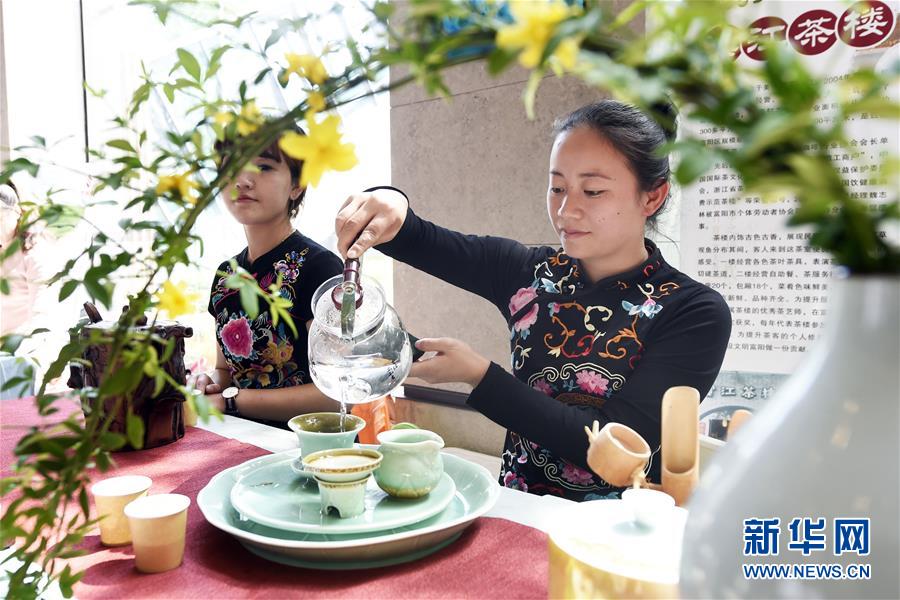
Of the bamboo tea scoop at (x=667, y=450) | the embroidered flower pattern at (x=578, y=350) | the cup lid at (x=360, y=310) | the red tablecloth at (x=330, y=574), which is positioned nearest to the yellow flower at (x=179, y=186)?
the red tablecloth at (x=330, y=574)

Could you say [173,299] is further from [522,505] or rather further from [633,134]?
[633,134]

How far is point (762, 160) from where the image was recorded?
0.28m

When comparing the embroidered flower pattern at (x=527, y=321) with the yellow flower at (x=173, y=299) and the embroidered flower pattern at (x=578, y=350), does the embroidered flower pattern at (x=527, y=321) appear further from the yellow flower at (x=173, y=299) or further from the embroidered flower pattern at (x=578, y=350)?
the yellow flower at (x=173, y=299)

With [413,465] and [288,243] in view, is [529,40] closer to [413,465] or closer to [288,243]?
[413,465]

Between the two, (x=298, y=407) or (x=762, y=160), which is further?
(x=298, y=407)

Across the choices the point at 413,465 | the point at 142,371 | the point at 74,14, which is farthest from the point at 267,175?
the point at 74,14

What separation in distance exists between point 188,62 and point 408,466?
1.86 feet

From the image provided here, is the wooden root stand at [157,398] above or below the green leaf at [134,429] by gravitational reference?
below

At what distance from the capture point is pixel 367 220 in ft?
4.44

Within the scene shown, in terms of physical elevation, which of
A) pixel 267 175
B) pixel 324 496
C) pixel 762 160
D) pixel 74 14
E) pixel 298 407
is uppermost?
pixel 74 14

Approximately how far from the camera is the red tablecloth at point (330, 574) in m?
0.72

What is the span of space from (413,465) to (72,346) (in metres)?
0.48

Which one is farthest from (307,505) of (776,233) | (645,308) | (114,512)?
(776,233)

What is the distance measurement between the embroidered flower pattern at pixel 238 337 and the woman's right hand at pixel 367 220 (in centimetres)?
53
